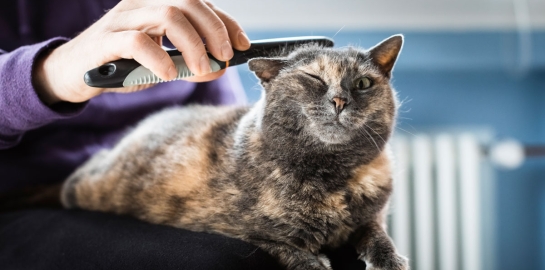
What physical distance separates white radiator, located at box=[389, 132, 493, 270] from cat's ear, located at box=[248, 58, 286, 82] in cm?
188

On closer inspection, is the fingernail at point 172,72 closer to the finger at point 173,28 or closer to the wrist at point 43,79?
the finger at point 173,28

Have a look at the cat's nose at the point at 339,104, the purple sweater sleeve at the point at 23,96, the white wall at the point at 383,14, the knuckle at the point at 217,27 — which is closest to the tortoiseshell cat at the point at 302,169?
the cat's nose at the point at 339,104

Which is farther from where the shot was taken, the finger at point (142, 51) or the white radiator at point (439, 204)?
the white radiator at point (439, 204)

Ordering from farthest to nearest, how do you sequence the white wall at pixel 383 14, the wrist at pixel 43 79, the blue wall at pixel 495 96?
the blue wall at pixel 495 96 → the white wall at pixel 383 14 → the wrist at pixel 43 79

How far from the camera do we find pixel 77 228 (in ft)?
2.84

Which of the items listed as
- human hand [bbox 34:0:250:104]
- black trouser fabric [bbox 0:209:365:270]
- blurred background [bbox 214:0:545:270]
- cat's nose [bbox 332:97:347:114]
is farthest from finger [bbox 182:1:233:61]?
blurred background [bbox 214:0:545:270]

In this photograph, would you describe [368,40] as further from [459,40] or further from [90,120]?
[90,120]

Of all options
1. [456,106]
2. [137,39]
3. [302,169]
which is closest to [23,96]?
[137,39]

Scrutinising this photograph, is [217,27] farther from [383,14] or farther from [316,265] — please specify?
[383,14]

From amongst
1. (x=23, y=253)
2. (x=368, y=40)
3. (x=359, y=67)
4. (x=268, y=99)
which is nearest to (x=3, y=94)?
(x=23, y=253)

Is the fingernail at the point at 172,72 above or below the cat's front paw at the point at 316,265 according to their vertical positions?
above

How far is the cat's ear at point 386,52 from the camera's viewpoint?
2.85 ft

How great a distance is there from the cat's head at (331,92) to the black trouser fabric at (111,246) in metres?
0.20

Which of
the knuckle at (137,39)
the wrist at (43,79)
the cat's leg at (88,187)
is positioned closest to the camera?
the knuckle at (137,39)
